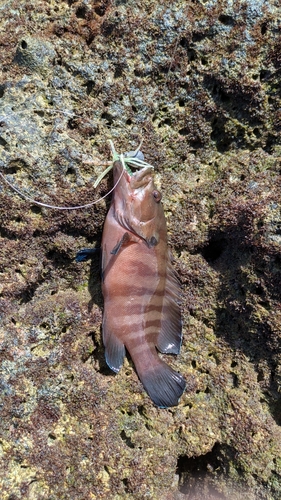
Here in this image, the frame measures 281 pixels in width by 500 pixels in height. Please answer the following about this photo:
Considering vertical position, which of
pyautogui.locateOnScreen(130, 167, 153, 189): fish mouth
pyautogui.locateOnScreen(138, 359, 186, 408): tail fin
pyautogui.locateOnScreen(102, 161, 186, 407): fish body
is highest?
pyautogui.locateOnScreen(130, 167, 153, 189): fish mouth

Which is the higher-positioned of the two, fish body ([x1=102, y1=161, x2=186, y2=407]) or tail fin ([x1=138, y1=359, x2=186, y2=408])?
fish body ([x1=102, y1=161, x2=186, y2=407])

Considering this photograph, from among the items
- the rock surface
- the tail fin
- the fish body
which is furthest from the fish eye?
the tail fin

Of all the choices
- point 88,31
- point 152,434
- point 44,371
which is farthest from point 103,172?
point 152,434

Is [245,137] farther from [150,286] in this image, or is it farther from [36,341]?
[36,341]

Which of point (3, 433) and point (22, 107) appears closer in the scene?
point (3, 433)

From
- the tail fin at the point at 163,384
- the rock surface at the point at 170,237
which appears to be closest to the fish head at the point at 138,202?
the rock surface at the point at 170,237

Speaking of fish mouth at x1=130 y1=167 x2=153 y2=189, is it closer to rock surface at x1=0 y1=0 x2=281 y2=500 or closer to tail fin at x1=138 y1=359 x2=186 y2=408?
rock surface at x1=0 y1=0 x2=281 y2=500

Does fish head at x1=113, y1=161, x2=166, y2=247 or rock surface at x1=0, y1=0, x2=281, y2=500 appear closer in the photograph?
rock surface at x1=0, y1=0, x2=281, y2=500

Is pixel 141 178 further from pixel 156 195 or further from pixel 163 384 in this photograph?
pixel 163 384
